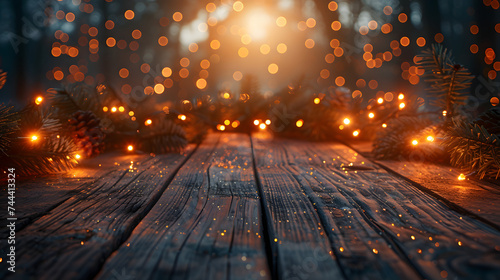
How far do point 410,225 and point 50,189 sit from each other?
4.70ft

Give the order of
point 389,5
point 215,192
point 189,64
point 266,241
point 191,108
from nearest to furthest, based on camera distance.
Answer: point 266,241 < point 215,192 < point 191,108 < point 389,5 < point 189,64

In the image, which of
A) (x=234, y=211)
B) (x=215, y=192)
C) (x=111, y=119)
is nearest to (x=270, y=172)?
(x=215, y=192)

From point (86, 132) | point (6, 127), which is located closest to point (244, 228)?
point (6, 127)

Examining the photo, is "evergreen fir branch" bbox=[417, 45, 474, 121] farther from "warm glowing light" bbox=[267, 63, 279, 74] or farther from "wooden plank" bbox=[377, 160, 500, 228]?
"warm glowing light" bbox=[267, 63, 279, 74]

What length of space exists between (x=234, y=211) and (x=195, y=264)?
0.39m

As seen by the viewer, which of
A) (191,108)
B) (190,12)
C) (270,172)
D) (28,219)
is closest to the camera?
(28,219)

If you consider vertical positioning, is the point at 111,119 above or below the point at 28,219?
above

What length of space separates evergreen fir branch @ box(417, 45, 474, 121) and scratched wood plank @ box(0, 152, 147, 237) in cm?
189

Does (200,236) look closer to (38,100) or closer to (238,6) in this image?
(38,100)

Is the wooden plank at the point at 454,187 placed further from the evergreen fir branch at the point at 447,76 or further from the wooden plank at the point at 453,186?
the evergreen fir branch at the point at 447,76

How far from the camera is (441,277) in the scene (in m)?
0.77

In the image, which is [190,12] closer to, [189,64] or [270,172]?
[189,64]

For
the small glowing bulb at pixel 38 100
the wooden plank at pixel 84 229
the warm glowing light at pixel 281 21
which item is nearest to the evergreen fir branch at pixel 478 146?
the wooden plank at pixel 84 229

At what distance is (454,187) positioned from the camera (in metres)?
1.55
